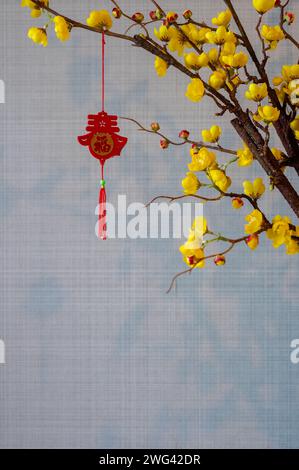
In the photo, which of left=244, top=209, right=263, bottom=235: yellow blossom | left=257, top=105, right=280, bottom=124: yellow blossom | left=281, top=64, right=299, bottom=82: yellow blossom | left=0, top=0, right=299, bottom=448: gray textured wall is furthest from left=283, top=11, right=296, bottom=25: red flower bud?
left=0, top=0, right=299, bottom=448: gray textured wall

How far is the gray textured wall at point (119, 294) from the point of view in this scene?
67.9 inches

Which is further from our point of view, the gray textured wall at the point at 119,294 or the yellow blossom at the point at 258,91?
the gray textured wall at the point at 119,294

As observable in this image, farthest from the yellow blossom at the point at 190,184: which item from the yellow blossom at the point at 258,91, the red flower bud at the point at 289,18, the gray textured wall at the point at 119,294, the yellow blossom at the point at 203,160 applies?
the gray textured wall at the point at 119,294

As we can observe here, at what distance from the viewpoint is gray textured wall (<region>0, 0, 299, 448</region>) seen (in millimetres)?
1724

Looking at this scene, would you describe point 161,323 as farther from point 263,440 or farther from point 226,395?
point 263,440

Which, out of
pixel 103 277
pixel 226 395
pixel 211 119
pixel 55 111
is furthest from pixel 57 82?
pixel 226 395

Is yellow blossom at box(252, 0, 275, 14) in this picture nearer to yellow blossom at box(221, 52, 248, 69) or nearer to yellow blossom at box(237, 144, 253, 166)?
yellow blossom at box(221, 52, 248, 69)

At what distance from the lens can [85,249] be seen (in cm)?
174

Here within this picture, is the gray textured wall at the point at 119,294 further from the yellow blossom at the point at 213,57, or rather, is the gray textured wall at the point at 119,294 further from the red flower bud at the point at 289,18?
the yellow blossom at the point at 213,57

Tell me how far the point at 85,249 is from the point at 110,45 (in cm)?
62

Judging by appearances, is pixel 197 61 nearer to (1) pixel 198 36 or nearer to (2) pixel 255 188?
(1) pixel 198 36

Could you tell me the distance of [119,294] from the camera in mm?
1738

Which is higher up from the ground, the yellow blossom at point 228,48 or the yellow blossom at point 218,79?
the yellow blossom at point 228,48

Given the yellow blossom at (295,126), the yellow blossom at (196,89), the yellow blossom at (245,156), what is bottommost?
the yellow blossom at (245,156)
